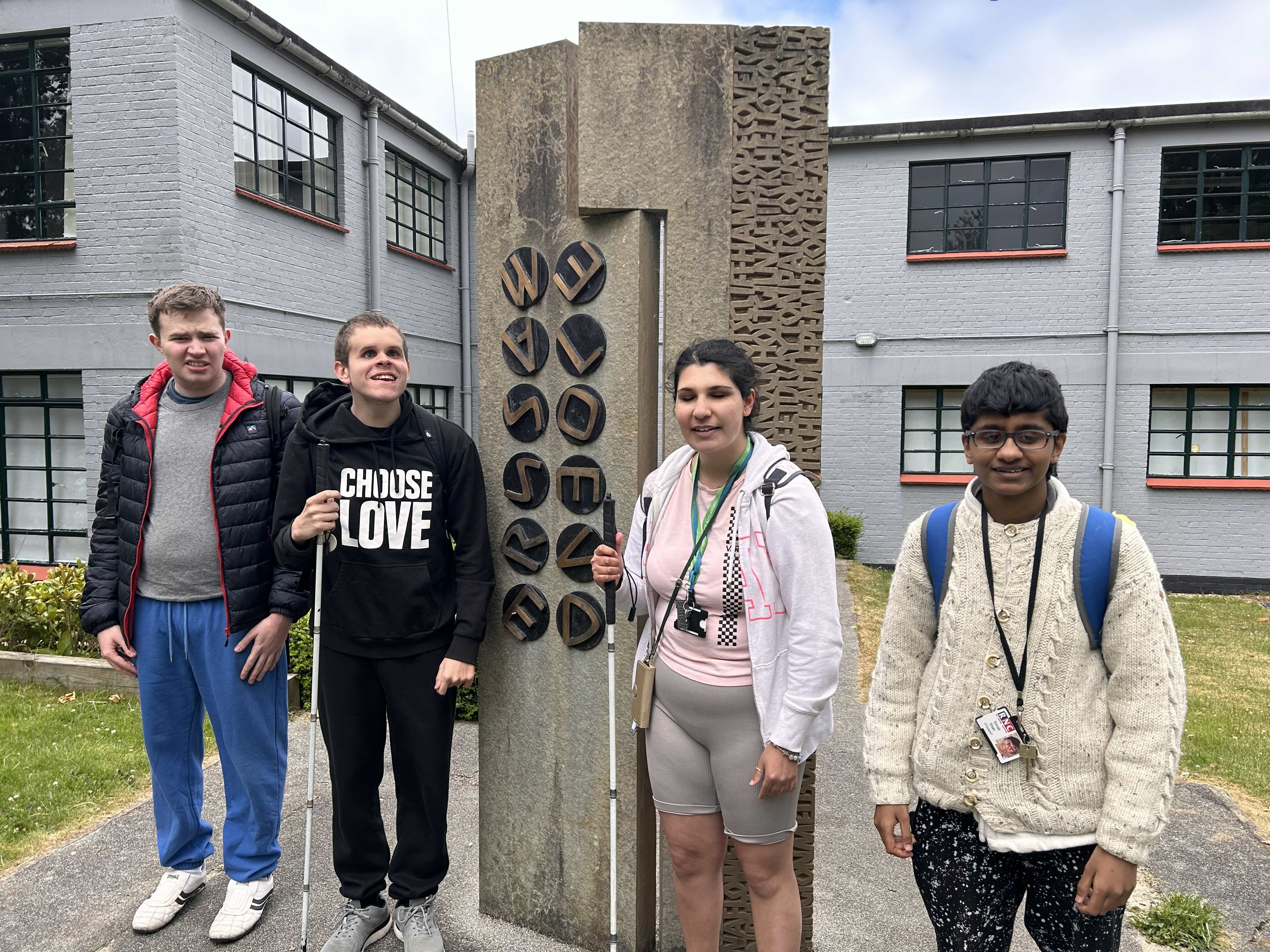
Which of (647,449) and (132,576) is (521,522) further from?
(132,576)

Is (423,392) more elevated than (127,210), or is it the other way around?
(127,210)

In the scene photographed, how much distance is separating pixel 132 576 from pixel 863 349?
11170 millimetres

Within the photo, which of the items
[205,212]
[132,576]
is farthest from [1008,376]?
[205,212]

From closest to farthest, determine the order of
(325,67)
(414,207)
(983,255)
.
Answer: (325,67), (983,255), (414,207)

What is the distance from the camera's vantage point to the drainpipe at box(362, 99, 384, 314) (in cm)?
1189

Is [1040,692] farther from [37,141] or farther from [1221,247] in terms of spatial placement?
[1221,247]

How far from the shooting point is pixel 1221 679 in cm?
731

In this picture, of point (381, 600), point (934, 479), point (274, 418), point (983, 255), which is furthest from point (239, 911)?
point (983, 255)

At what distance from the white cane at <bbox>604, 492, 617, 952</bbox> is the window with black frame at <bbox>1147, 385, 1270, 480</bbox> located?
11.6m

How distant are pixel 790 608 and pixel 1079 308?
A: 11.9 meters

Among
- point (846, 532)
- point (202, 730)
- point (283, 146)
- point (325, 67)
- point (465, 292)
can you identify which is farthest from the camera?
point (465, 292)

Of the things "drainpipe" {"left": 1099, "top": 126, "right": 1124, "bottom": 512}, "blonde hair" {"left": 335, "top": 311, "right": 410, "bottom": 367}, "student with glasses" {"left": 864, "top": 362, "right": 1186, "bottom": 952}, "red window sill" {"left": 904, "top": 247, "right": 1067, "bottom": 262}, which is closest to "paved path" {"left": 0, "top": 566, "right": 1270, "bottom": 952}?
"student with glasses" {"left": 864, "top": 362, "right": 1186, "bottom": 952}

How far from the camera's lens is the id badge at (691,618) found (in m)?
2.35

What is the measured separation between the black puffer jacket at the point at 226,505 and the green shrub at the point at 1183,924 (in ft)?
11.6
